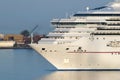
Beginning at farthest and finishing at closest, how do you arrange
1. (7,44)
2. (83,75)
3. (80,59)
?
(7,44), (80,59), (83,75)

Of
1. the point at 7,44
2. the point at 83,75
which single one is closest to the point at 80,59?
the point at 83,75

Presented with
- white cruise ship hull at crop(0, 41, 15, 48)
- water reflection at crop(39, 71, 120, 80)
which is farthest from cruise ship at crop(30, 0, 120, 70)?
white cruise ship hull at crop(0, 41, 15, 48)

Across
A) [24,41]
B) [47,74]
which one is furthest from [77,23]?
[24,41]

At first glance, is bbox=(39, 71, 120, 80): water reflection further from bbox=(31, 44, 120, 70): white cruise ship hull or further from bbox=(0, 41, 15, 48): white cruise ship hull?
bbox=(0, 41, 15, 48): white cruise ship hull

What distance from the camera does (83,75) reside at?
52906 mm

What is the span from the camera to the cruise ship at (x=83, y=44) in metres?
56.2

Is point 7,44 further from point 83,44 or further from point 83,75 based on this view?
point 83,75

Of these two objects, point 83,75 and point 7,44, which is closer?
point 83,75

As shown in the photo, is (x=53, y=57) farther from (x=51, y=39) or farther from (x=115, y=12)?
(x=115, y=12)

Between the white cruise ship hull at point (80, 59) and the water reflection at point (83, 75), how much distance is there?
1.13m

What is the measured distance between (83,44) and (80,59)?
4.09ft

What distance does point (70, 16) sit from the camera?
57250 mm

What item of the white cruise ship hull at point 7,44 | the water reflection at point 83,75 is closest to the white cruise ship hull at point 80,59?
the water reflection at point 83,75

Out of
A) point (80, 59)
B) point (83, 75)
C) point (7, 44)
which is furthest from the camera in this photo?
point (7, 44)
